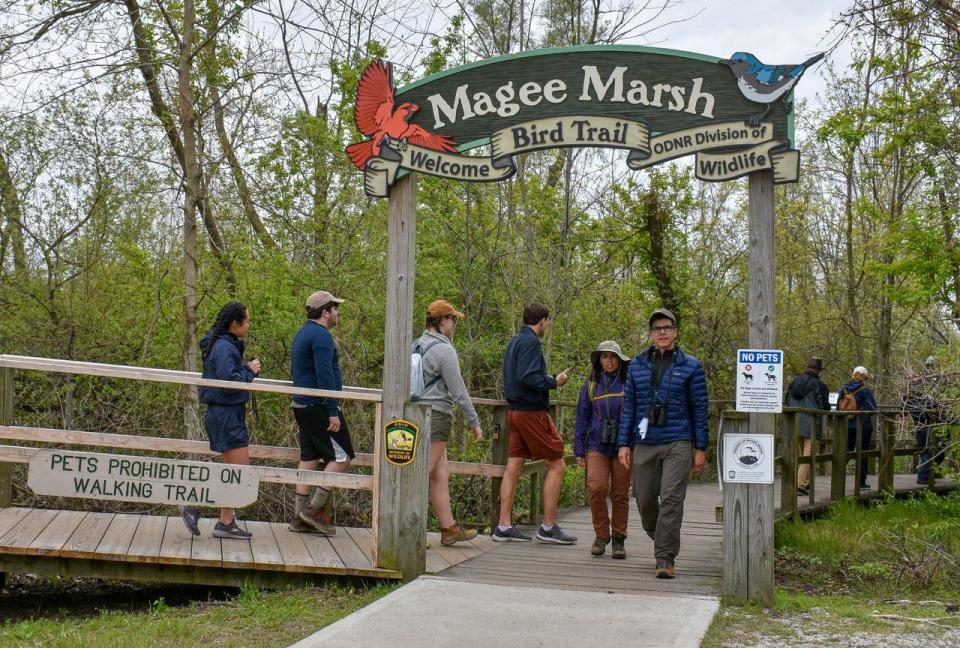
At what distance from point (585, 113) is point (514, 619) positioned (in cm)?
338

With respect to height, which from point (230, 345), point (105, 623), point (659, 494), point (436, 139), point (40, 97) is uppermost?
point (40, 97)

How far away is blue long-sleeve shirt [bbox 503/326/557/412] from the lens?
791 cm

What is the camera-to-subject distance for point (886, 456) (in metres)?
13.3

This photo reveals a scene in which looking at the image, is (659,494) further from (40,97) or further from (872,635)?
(40,97)

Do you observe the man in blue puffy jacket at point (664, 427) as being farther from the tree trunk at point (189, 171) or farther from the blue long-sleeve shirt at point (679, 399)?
the tree trunk at point (189, 171)

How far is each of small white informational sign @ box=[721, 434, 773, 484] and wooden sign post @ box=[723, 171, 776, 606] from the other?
5cm

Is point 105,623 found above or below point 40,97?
below

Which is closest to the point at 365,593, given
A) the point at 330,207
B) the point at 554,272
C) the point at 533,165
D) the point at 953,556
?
the point at 953,556

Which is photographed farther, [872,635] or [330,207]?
[330,207]

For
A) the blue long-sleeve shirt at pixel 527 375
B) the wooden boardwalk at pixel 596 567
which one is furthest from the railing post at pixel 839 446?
the blue long-sleeve shirt at pixel 527 375

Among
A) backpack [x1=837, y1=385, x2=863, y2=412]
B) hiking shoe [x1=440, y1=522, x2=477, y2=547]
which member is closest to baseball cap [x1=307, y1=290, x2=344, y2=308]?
hiking shoe [x1=440, y1=522, x2=477, y2=547]

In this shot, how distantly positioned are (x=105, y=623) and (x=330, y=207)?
7.40 meters

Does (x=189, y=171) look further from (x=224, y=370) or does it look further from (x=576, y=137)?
(x=576, y=137)

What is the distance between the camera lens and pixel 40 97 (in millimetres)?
10828
